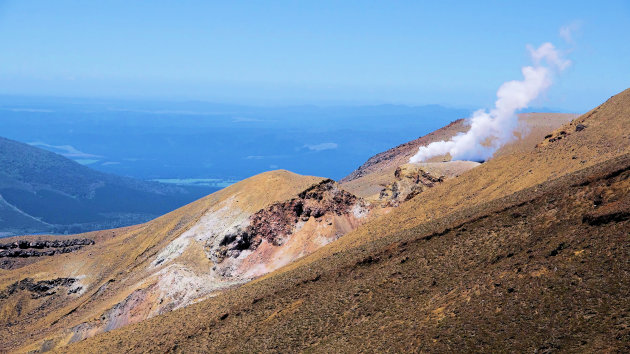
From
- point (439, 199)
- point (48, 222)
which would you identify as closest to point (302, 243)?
point (439, 199)

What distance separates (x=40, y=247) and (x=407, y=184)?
136 ft

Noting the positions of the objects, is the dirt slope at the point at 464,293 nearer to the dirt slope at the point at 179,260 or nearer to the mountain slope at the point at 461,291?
the mountain slope at the point at 461,291

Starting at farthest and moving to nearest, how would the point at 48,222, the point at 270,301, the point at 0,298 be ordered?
the point at 48,222, the point at 0,298, the point at 270,301

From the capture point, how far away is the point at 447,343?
756 inches

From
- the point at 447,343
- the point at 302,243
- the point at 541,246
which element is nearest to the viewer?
the point at 447,343

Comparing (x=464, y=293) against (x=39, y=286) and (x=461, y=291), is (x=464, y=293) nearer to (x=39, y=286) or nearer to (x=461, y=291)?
(x=461, y=291)

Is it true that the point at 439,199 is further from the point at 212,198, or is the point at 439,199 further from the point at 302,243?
the point at 212,198

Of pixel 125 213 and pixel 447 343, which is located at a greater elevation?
pixel 447 343

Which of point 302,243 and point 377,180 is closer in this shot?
point 302,243

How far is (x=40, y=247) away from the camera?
227ft

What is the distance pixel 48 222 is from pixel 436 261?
553 ft

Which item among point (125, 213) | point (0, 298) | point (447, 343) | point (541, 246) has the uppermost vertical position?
point (541, 246)

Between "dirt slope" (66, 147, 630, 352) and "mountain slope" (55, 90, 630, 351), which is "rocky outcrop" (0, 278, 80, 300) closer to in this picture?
"mountain slope" (55, 90, 630, 351)

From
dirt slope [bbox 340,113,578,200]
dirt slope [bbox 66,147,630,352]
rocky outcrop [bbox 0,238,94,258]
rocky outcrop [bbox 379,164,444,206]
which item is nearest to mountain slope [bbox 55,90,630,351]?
dirt slope [bbox 66,147,630,352]
